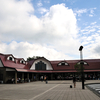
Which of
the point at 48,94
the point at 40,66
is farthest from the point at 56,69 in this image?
the point at 48,94

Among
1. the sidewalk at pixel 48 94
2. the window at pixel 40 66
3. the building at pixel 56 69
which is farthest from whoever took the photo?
the window at pixel 40 66

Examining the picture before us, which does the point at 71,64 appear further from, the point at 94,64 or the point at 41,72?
the point at 41,72

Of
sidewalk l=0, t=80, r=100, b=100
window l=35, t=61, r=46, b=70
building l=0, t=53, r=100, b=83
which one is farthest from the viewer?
window l=35, t=61, r=46, b=70

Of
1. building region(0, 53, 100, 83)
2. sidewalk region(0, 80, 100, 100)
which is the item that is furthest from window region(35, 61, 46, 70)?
sidewalk region(0, 80, 100, 100)

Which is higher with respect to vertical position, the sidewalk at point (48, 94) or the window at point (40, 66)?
the window at point (40, 66)

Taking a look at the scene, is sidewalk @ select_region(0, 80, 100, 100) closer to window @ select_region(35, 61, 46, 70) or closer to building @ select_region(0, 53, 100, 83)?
building @ select_region(0, 53, 100, 83)

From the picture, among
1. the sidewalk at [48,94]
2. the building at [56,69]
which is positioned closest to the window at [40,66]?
the building at [56,69]

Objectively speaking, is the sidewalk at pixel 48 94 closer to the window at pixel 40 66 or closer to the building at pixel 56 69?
the building at pixel 56 69

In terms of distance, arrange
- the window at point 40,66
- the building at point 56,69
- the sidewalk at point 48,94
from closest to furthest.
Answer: the sidewalk at point 48,94, the building at point 56,69, the window at point 40,66

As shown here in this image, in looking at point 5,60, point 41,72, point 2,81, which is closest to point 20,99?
point 2,81

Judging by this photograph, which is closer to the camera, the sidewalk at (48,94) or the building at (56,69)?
the sidewalk at (48,94)

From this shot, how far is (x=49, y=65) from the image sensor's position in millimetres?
46438

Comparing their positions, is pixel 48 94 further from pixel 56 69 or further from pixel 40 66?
pixel 56 69

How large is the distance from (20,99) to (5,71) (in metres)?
21.6
